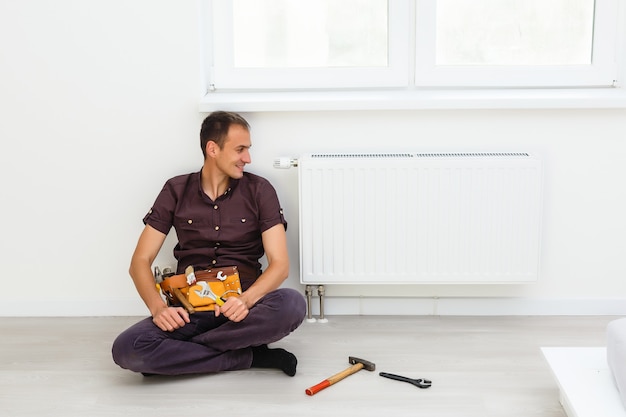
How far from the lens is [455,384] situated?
7.22 ft

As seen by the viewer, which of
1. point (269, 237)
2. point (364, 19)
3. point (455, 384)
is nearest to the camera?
point (455, 384)

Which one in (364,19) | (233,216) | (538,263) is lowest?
(538,263)

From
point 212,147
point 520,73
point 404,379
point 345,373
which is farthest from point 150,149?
point 520,73

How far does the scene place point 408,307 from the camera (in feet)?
9.29

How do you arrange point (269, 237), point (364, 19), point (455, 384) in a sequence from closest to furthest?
point (455, 384) < point (269, 237) < point (364, 19)

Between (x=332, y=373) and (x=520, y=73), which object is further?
(x=520, y=73)

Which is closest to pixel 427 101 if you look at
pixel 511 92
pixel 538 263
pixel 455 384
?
pixel 511 92

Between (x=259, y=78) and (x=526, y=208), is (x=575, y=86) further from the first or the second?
(x=259, y=78)

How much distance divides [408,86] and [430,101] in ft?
0.53

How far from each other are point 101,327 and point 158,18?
1182 mm

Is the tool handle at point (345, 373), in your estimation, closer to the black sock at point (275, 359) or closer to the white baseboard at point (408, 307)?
the black sock at point (275, 359)

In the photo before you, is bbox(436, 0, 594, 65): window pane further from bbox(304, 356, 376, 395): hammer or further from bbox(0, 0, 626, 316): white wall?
bbox(304, 356, 376, 395): hammer

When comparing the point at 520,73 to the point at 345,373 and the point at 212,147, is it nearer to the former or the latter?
the point at 212,147

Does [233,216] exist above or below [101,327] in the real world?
above
